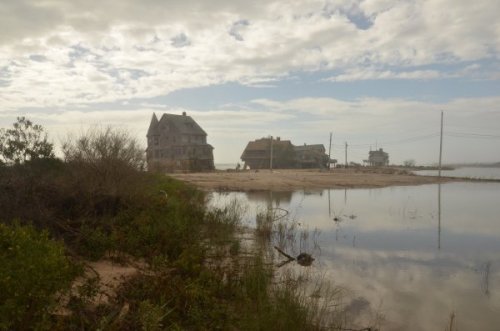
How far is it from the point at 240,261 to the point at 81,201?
401 centimetres

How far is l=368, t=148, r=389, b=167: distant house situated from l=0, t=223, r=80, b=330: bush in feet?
332

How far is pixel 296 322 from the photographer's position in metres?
5.55

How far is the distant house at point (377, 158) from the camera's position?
330 ft

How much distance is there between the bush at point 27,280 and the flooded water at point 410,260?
4.72 metres

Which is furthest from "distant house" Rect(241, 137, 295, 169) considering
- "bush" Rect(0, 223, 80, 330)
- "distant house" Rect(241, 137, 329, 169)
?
"bush" Rect(0, 223, 80, 330)

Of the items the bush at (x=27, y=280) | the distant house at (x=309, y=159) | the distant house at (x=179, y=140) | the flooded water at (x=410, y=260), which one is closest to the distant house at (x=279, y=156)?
the distant house at (x=309, y=159)

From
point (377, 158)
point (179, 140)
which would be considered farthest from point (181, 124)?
point (377, 158)

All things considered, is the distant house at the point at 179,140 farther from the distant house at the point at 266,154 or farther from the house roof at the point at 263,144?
the house roof at the point at 263,144

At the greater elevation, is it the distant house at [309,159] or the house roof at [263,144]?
the house roof at [263,144]

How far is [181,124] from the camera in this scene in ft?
179

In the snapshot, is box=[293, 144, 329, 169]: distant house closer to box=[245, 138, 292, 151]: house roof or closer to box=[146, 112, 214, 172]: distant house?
box=[245, 138, 292, 151]: house roof

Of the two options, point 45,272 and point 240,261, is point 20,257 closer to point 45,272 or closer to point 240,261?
point 45,272

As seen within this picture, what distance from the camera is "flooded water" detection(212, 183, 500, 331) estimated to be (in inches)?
281

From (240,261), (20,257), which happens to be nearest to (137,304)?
(20,257)
